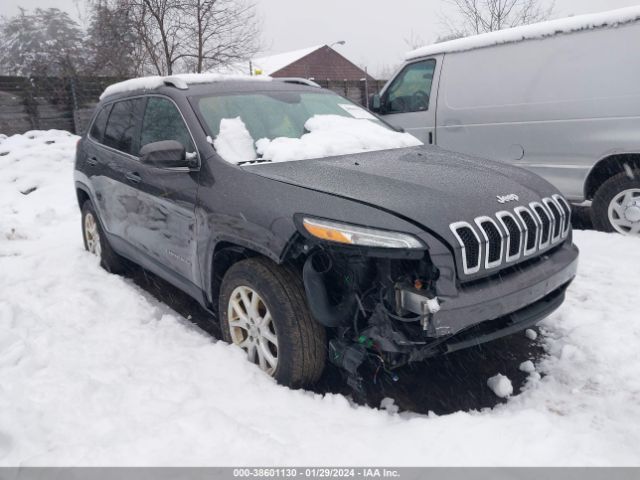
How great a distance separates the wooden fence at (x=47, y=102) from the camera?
11859 mm

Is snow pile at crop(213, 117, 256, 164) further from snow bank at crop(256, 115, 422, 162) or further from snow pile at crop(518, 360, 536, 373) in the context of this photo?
snow pile at crop(518, 360, 536, 373)

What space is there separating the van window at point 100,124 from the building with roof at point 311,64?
3291 cm

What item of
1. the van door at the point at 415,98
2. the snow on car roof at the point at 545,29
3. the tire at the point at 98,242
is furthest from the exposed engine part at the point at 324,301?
the van door at the point at 415,98

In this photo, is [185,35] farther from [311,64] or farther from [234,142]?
[311,64]

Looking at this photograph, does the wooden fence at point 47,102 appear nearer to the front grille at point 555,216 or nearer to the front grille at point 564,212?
the front grille at point 564,212

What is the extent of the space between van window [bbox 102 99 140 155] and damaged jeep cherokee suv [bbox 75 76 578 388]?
0.33 m

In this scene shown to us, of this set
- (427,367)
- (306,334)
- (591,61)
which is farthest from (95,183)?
(591,61)

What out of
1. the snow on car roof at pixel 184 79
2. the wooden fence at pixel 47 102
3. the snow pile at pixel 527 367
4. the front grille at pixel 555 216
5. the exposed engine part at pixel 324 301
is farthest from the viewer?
the wooden fence at pixel 47 102

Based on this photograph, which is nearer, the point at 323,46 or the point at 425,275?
the point at 425,275

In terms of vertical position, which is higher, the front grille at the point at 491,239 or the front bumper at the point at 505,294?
the front grille at the point at 491,239

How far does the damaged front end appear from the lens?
7.72 feet

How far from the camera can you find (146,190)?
382 centimetres

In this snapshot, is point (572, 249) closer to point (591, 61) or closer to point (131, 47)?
point (591, 61)

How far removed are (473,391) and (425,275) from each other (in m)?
0.95
